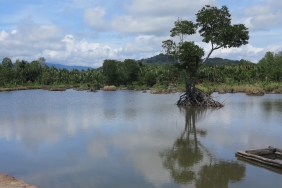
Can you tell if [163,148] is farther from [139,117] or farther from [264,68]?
[264,68]

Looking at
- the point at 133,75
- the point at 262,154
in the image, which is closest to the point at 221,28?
the point at 262,154

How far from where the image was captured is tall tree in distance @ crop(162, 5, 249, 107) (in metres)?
27.2

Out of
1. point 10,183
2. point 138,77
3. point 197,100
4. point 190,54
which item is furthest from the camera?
point 138,77

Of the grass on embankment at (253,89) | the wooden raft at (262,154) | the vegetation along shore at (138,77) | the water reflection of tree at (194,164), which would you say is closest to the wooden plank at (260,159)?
the wooden raft at (262,154)

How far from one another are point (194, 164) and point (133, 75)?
187 ft

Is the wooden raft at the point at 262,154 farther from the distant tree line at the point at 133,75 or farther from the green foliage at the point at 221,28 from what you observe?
the distant tree line at the point at 133,75

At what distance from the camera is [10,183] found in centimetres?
898

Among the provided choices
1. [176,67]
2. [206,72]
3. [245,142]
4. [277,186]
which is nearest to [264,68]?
[206,72]

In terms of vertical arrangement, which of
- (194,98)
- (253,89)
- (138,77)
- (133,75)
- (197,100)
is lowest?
(197,100)

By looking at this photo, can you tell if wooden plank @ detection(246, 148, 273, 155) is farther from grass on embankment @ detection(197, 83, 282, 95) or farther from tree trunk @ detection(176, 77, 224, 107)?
grass on embankment @ detection(197, 83, 282, 95)

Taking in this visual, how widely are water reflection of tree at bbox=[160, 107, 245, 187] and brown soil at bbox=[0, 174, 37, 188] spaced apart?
4578mm

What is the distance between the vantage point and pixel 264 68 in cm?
5925

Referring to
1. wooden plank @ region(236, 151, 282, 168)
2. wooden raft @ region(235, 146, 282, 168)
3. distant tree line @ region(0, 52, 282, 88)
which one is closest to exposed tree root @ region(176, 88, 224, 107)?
wooden raft @ region(235, 146, 282, 168)

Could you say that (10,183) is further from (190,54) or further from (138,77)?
(138,77)
